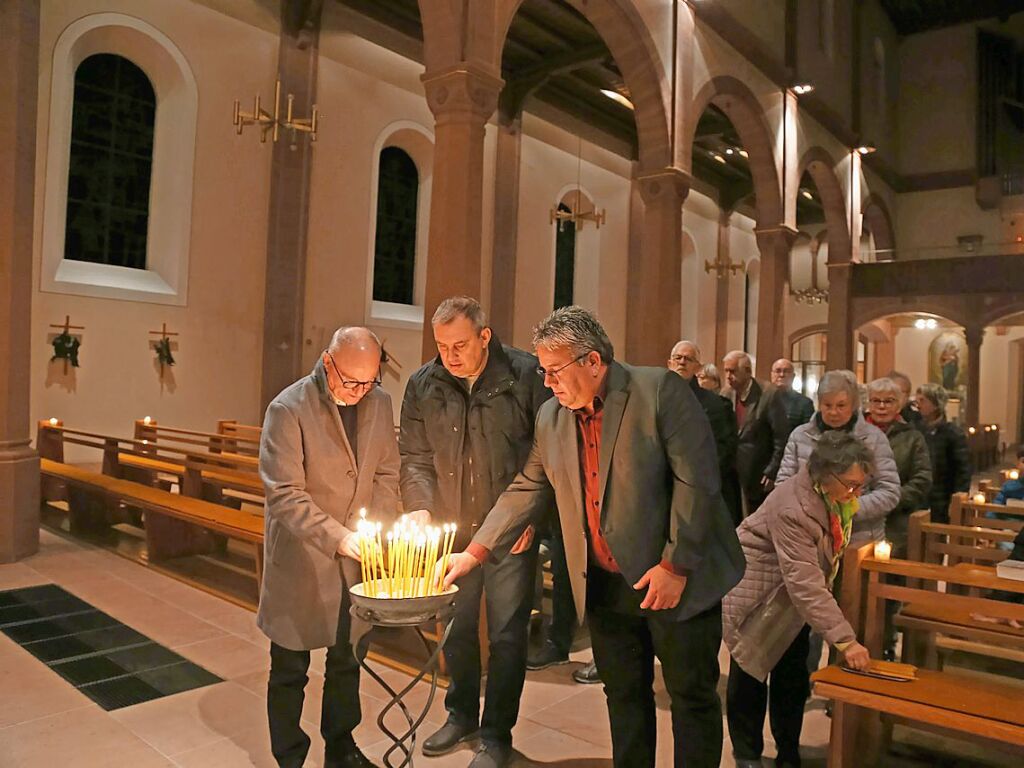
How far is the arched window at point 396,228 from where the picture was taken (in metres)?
12.0

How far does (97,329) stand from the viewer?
877 centimetres

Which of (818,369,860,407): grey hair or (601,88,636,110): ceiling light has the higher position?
(601,88,636,110): ceiling light

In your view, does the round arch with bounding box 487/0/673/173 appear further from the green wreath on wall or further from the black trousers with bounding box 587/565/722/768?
the black trousers with bounding box 587/565/722/768

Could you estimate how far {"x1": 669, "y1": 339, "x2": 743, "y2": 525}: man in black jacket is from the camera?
413cm

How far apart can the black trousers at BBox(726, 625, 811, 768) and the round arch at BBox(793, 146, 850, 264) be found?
12.2 metres

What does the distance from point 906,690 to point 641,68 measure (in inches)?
303

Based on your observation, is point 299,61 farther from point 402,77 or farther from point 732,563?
point 732,563

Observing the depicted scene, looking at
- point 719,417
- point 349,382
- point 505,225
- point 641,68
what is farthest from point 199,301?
point 349,382

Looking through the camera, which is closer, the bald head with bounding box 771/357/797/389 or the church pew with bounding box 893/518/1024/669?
the church pew with bounding box 893/518/1024/669

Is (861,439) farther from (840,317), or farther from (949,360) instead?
(949,360)

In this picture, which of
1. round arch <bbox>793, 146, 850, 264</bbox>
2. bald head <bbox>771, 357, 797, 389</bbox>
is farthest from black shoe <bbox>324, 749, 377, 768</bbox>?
round arch <bbox>793, 146, 850, 264</bbox>

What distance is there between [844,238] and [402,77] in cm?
887

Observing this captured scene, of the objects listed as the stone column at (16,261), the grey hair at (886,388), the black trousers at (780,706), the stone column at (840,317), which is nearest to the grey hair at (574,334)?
the black trousers at (780,706)

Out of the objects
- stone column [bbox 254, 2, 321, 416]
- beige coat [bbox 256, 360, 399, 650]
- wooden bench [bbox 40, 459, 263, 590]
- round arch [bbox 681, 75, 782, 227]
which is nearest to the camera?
beige coat [bbox 256, 360, 399, 650]
